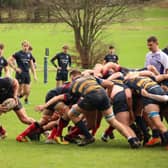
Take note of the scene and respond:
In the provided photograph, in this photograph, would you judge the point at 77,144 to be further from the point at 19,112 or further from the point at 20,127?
the point at 20,127

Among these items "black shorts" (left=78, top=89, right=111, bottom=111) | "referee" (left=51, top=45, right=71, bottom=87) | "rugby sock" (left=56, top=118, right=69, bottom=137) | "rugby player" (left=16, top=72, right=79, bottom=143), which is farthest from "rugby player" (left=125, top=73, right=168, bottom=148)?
"referee" (left=51, top=45, right=71, bottom=87)

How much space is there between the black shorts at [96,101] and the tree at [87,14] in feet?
90.3

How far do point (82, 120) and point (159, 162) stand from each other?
7.88 feet

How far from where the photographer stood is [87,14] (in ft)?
135

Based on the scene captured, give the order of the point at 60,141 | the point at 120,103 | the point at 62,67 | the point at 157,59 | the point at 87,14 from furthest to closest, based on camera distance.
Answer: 1. the point at 87,14
2. the point at 62,67
3. the point at 157,59
4. the point at 60,141
5. the point at 120,103

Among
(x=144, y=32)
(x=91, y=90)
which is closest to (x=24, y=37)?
(x=144, y=32)

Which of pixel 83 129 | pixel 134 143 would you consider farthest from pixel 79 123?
pixel 134 143

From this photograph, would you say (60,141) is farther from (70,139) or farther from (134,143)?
(134,143)

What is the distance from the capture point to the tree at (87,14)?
40875 mm

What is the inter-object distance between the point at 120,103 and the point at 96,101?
65 cm

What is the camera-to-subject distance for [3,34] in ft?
207

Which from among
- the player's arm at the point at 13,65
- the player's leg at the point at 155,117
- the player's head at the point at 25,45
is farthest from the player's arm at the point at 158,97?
the player's head at the point at 25,45

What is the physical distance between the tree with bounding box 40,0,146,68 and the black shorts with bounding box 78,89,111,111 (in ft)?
90.3

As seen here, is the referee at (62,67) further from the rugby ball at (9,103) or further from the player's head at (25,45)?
the rugby ball at (9,103)
